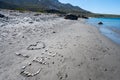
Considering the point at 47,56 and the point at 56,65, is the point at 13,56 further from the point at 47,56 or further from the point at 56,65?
the point at 56,65

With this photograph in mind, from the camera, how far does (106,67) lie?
8.38 meters

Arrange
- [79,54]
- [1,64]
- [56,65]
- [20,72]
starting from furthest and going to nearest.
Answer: [79,54]
[56,65]
[1,64]
[20,72]

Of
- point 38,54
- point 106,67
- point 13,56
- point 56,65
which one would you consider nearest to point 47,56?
point 38,54

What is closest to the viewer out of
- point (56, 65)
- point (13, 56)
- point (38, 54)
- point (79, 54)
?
point (56, 65)

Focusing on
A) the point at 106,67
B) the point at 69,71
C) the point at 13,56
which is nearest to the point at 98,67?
the point at 106,67

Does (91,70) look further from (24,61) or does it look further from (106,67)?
(24,61)

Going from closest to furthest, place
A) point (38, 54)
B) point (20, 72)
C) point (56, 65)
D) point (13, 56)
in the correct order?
point (20, 72) < point (56, 65) < point (13, 56) < point (38, 54)

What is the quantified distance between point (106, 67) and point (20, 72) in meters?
5.46

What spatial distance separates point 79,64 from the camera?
8445 millimetres

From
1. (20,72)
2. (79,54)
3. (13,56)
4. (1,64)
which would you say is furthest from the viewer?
(79,54)

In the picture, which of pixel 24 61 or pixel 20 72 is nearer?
pixel 20 72

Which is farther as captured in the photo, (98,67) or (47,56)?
(47,56)

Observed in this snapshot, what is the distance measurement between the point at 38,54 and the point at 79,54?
3.32 meters

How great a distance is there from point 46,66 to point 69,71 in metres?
1.43
